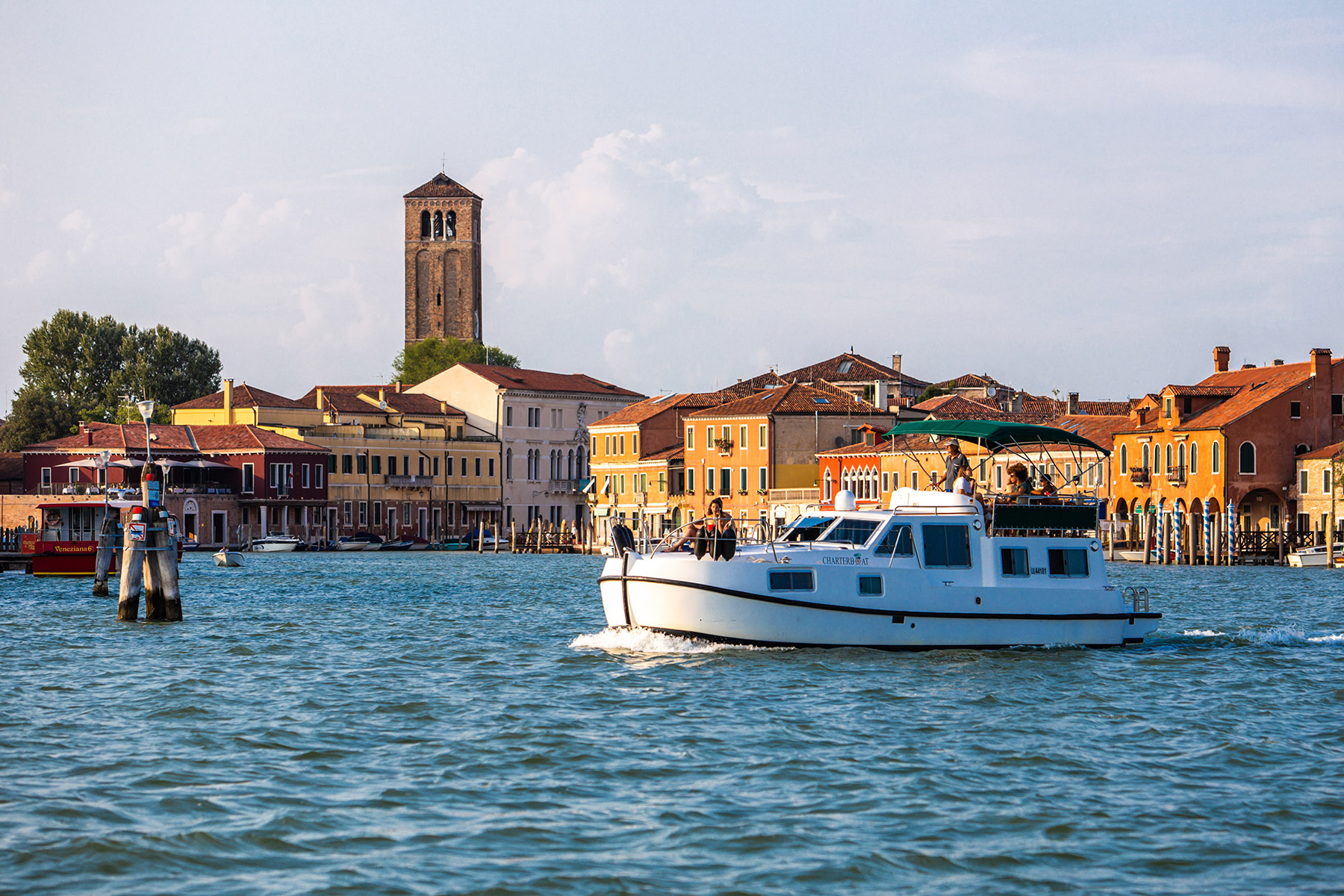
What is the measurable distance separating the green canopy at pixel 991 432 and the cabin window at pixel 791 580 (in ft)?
11.0

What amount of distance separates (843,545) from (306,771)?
9.02 meters

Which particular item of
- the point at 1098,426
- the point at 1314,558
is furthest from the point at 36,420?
the point at 1314,558

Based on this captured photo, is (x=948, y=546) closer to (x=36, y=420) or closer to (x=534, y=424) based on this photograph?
(x=534, y=424)

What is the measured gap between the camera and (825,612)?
21.9 metres

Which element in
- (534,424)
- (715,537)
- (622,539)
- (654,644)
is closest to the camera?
(715,537)

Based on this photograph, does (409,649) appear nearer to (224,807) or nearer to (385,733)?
(385,733)

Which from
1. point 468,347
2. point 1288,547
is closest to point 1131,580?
point 1288,547

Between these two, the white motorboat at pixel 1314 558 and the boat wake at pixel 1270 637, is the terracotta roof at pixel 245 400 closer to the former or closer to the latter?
the white motorboat at pixel 1314 558

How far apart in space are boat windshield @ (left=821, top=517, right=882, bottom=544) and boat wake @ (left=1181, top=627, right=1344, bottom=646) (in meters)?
7.65

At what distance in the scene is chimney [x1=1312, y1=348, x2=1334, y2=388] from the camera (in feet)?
210

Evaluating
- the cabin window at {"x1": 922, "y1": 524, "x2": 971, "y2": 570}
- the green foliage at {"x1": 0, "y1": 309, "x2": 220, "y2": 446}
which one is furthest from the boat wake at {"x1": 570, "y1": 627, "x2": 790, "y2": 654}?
the green foliage at {"x1": 0, "y1": 309, "x2": 220, "y2": 446}

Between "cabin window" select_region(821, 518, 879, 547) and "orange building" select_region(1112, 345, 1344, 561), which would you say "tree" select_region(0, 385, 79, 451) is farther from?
"cabin window" select_region(821, 518, 879, 547)

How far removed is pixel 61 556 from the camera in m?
49.8

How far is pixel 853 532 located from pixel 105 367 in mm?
95041
